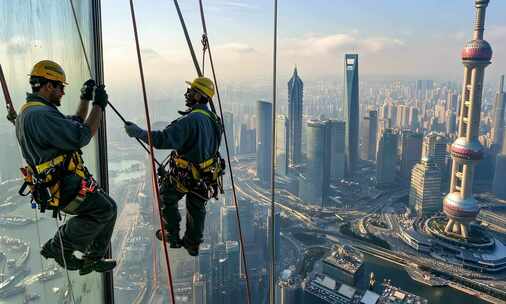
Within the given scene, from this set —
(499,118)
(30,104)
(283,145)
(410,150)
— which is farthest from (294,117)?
(30,104)

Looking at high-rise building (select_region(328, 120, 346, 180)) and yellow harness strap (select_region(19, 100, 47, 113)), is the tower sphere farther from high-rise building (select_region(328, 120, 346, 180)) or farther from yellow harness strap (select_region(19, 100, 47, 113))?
yellow harness strap (select_region(19, 100, 47, 113))

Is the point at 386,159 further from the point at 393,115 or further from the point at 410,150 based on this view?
the point at 393,115

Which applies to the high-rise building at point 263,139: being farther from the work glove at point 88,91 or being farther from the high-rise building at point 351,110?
the work glove at point 88,91

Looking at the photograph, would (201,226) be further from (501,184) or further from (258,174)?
(501,184)

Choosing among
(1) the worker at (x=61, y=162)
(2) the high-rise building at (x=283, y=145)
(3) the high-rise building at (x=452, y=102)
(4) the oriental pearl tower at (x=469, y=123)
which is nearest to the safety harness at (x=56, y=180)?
(1) the worker at (x=61, y=162)

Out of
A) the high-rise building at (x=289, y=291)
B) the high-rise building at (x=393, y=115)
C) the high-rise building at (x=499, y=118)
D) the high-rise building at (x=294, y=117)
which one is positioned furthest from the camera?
the high-rise building at (x=393, y=115)

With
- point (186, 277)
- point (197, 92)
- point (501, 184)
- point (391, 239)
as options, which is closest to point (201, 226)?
point (197, 92)
